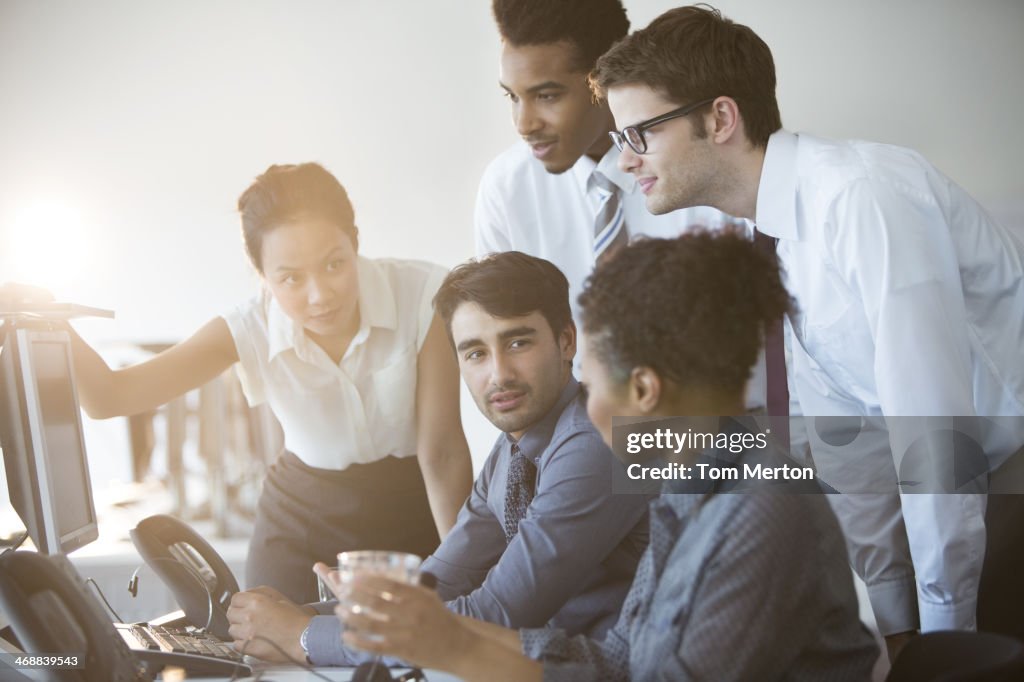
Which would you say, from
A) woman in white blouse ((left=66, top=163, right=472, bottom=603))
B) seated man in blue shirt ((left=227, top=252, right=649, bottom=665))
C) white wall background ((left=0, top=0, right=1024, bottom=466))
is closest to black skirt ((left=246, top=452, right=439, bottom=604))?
woman in white blouse ((left=66, top=163, right=472, bottom=603))

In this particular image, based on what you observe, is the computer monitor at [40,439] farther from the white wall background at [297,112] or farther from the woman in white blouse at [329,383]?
the white wall background at [297,112]

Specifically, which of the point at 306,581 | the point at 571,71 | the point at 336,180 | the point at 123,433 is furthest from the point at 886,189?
the point at 123,433

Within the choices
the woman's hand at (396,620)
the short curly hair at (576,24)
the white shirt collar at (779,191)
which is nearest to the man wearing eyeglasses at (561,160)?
the short curly hair at (576,24)

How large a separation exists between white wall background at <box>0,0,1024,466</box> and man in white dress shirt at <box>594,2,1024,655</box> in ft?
1.55

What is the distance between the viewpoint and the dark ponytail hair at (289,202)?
241 cm

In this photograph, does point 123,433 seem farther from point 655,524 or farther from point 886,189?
point 886,189

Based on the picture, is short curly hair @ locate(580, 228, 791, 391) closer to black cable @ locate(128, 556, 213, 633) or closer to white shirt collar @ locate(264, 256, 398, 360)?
black cable @ locate(128, 556, 213, 633)

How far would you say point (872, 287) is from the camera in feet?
5.53

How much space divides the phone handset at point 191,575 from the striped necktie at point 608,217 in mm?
1103

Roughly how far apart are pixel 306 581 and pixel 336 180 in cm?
102

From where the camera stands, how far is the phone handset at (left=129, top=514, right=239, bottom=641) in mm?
1757

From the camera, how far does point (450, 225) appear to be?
2.48m

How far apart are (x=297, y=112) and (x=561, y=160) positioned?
766mm

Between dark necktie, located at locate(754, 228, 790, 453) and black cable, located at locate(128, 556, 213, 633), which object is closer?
black cable, located at locate(128, 556, 213, 633)
